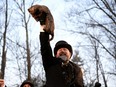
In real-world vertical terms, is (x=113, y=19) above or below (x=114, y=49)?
above

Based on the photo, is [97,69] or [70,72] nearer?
[70,72]

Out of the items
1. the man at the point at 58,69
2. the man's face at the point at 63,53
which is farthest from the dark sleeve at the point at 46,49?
the man's face at the point at 63,53

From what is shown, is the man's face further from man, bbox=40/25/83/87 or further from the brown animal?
the brown animal

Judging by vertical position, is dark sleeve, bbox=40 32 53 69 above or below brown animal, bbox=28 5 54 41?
below

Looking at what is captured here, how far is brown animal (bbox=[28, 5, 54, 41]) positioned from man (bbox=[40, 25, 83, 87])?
6 cm

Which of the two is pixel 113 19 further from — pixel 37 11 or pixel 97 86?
pixel 37 11

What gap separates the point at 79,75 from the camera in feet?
11.5

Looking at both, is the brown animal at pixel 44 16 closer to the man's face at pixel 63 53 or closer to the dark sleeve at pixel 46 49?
the dark sleeve at pixel 46 49

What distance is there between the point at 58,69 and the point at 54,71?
0.22 ft

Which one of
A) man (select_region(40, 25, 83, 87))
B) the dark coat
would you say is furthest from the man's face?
Answer: the dark coat

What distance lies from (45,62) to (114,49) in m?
20.9

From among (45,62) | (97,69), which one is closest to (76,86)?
(45,62)

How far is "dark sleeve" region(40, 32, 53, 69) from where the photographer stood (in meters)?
3.30

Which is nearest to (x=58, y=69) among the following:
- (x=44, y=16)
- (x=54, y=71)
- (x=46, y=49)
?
(x=54, y=71)
